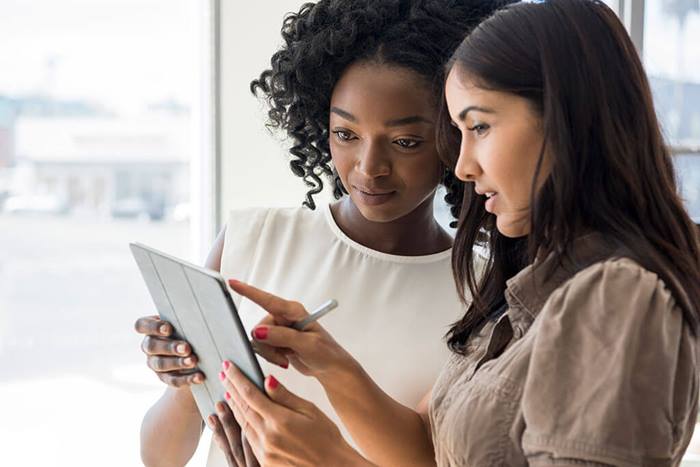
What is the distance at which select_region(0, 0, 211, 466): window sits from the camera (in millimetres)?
3061

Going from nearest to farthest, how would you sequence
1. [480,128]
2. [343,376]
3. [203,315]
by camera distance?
1. [480,128]
2. [203,315]
3. [343,376]

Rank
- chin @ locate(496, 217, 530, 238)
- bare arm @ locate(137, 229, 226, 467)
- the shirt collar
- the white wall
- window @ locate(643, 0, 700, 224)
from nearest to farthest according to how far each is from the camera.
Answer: the shirt collar, chin @ locate(496, 217, 530, 238), bare arm @ locate(137, 229, 226, 467), the white wall, window @ locate(643, 0, 700, 224)

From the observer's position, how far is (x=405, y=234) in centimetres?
165

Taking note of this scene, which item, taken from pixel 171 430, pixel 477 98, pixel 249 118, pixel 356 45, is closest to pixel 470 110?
pixel 477 98

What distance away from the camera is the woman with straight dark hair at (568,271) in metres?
0.84

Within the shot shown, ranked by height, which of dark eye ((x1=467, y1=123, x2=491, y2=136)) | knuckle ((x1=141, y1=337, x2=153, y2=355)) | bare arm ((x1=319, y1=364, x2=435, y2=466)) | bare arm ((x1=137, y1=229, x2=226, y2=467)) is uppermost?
dark eye ((x1=467, y1=123, x2=491, y2=136))

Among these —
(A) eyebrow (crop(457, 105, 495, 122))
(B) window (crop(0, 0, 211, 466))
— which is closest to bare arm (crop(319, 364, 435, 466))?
(A) eyebrow (crop(457, 105, 495, 122))

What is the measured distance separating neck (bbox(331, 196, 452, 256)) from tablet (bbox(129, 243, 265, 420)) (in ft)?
1.53

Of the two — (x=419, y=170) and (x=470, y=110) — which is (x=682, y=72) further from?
(x=470, y=110)

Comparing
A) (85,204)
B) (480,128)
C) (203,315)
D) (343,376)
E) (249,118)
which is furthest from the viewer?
(85,204)

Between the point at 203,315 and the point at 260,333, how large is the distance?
77 mm

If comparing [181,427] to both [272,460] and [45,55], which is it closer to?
[272,460]

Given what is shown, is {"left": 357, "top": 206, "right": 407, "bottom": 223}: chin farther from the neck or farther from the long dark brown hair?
the long dark brown hair

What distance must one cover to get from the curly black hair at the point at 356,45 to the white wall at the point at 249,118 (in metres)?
1.04
